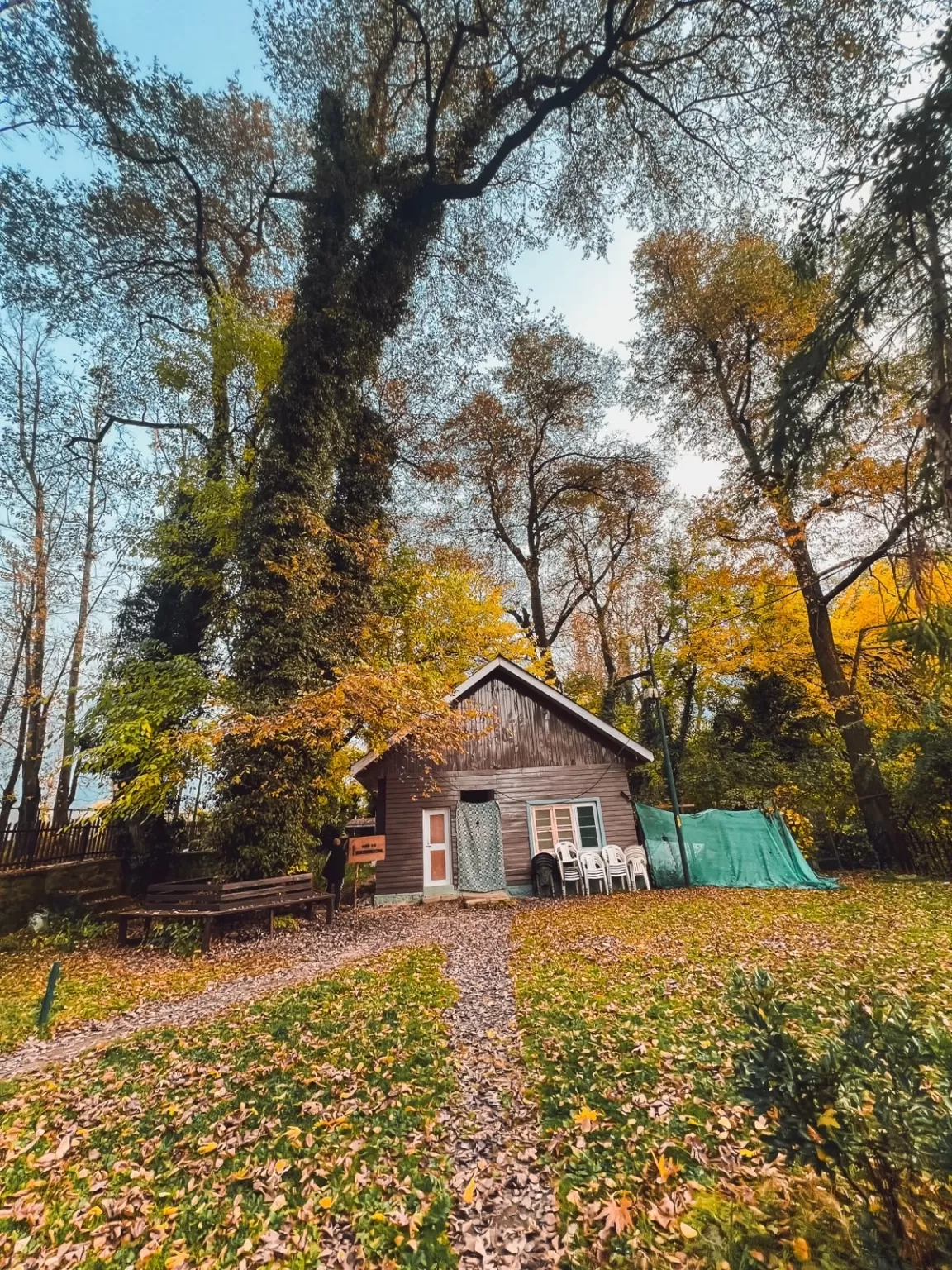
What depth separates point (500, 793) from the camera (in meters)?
14.9

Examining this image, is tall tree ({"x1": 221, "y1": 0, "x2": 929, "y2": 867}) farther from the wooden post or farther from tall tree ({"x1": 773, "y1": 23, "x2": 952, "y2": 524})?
Answer: tall tree ({"x1": 773, "y1": 23, "x2": 952, "y2": 524})

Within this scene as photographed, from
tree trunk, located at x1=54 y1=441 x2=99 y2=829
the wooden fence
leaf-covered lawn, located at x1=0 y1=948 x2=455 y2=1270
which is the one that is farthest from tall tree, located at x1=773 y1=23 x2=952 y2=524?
tree trunk, located at x1=54 y1=441 x2=99 y2=829

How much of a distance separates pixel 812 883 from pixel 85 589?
23.3m

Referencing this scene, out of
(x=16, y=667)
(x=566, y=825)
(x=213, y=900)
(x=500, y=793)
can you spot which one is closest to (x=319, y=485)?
(x=213, y=900)

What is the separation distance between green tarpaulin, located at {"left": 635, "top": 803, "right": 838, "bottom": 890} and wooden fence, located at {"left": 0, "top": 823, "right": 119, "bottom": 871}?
13403 millimetres

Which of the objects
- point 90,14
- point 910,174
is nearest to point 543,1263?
point 910,174

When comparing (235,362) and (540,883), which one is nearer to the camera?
(540,883)

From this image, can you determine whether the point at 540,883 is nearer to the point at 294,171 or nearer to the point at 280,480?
the point at 280,480

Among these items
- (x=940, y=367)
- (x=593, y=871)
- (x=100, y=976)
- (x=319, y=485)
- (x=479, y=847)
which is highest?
(x=319, y=485)

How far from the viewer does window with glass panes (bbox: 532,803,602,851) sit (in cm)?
1463

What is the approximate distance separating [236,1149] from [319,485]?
11.5 m

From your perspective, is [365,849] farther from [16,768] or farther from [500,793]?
[16,768]

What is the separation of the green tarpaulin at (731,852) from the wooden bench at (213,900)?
8.93 metres

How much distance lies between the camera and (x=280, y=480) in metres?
11.9
